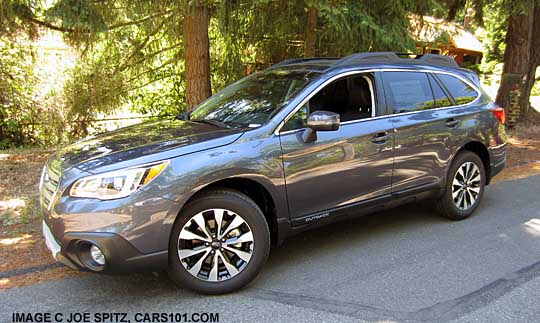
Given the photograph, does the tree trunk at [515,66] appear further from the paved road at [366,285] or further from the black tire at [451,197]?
the paved road at [366,285]

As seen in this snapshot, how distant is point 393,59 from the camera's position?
16.5 feet

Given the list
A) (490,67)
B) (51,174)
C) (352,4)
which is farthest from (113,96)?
(490,67)

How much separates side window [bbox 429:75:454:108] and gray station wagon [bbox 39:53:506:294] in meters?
0.02

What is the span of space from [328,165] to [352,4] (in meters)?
4.26

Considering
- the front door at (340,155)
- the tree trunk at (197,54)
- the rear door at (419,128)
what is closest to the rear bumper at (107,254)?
the front door at (340,155)

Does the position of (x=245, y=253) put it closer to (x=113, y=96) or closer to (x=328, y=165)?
(x=328, y=165)

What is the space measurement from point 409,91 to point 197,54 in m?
4.11

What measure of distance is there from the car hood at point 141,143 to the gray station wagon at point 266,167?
0.05 feet

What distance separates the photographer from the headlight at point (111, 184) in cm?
334

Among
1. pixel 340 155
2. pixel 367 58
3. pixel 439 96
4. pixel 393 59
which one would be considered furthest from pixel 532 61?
pixel 340 155

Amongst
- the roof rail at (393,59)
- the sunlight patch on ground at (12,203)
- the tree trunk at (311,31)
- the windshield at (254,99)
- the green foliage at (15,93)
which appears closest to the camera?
the windshield at (254,99)

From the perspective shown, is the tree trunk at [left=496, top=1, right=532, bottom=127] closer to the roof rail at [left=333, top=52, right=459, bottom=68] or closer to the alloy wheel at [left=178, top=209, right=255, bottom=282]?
the roof rail at [left=333, top=52, right=459, bottom=68]

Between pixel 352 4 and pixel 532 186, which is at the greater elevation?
pixel 352 4

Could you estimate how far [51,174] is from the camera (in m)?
3.79
